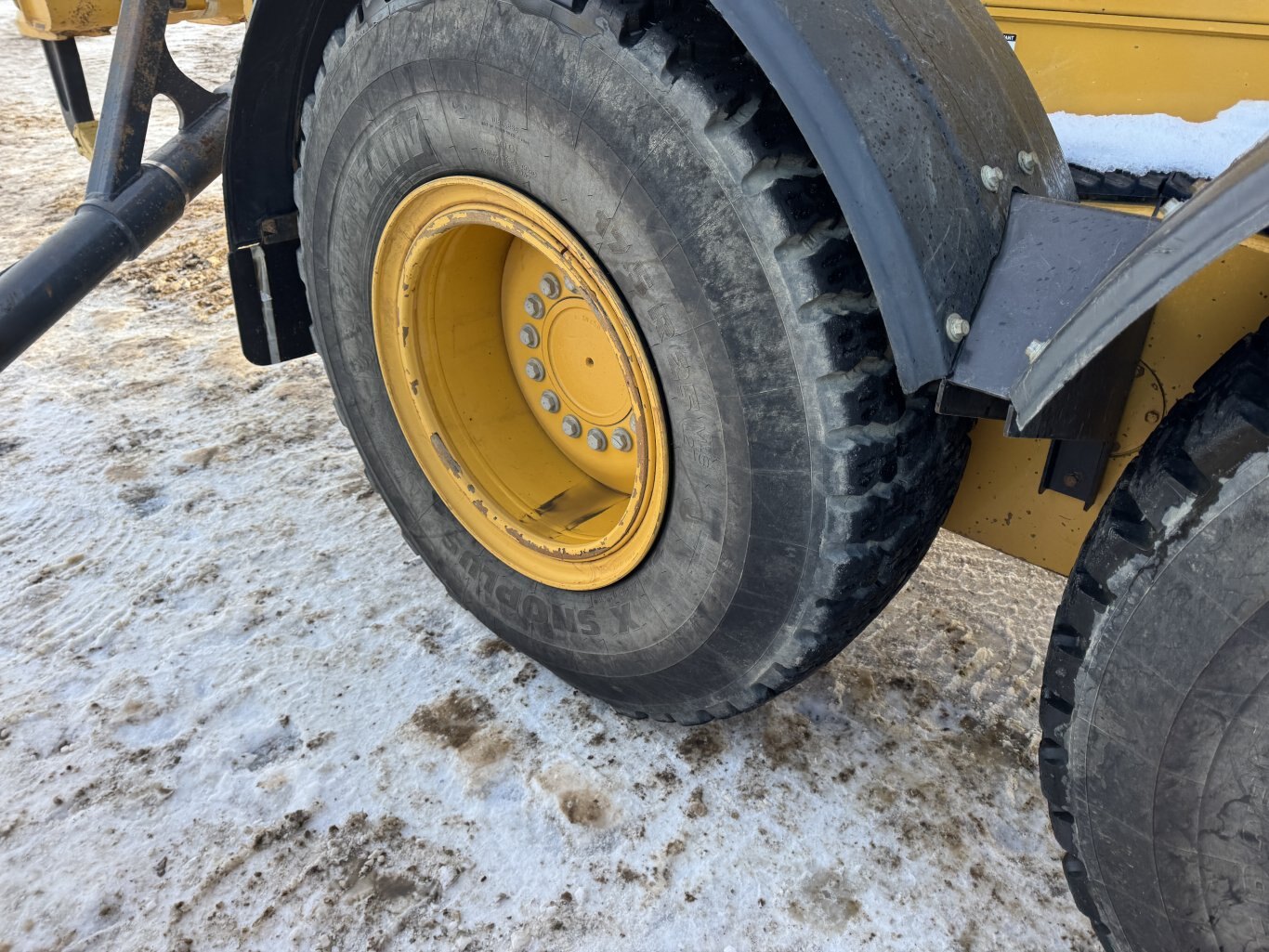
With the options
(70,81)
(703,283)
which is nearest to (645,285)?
(703,283)

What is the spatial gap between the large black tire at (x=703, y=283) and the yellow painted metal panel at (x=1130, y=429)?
0.37 feet

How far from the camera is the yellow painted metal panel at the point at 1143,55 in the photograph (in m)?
1.51

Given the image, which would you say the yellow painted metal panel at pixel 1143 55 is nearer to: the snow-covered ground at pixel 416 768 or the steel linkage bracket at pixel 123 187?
the snow-covered ground at pixel 416 768

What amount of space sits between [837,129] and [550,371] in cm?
98

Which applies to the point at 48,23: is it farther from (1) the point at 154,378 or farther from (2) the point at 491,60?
(2) the point at 491,60

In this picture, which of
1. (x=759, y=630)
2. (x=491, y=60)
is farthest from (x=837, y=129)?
(x=759, y=630)

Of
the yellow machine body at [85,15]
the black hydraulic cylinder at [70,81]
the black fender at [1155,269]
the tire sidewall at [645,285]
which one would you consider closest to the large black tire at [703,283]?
the tire sidewall at [645,285]

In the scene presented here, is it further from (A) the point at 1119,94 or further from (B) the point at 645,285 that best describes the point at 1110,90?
(B) the point at 645,285

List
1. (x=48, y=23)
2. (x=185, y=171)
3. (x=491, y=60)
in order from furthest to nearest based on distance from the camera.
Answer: (x=48, y=23) → (x=185, y=171) → (x=491, y=60)

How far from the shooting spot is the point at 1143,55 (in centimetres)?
159

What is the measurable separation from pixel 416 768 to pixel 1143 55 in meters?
1.90

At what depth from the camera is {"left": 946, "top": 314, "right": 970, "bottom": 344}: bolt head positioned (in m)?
1.10

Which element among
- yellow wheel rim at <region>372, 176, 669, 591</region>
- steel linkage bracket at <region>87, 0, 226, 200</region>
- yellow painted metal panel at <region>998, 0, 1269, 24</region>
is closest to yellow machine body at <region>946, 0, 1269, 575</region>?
yellow painted metal panel at <region>998, 0, 1269, 24</region>

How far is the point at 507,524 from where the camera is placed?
1871 millimetres
